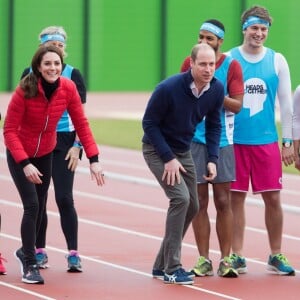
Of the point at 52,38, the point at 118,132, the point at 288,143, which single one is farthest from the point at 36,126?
the point at 118,132

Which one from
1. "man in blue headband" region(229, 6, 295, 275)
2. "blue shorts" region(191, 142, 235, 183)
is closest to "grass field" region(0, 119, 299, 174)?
"man in blue headband" region(229, 6, 295, 275)

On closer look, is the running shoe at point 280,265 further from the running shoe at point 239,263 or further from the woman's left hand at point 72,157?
the woman's left hand at point 72,157

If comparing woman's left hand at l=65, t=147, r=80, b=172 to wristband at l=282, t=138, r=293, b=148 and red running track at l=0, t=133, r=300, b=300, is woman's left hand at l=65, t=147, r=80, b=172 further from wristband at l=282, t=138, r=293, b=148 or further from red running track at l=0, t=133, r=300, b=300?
wristband at l=282, t=138, r=293, b=148

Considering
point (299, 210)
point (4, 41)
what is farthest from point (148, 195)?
point (4, 41)

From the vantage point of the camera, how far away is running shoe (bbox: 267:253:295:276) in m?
11.4

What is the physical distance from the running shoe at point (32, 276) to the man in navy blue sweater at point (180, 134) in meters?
1.02

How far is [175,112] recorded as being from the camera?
10523 mm

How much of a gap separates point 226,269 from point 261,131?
49.1 inches

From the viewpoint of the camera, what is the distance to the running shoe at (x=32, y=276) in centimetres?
1058

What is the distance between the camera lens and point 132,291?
407 inches

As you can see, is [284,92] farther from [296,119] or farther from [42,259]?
[42,259]

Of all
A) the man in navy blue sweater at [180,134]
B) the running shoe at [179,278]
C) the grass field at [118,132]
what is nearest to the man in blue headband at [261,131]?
the man in navy blue sweater at [180,134]

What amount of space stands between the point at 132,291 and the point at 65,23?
32.5 metres

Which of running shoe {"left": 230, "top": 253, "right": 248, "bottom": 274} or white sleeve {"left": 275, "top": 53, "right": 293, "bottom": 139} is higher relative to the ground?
white sleeve {"left": 275, "top": 53, "right": 293, "bottom": 139}
